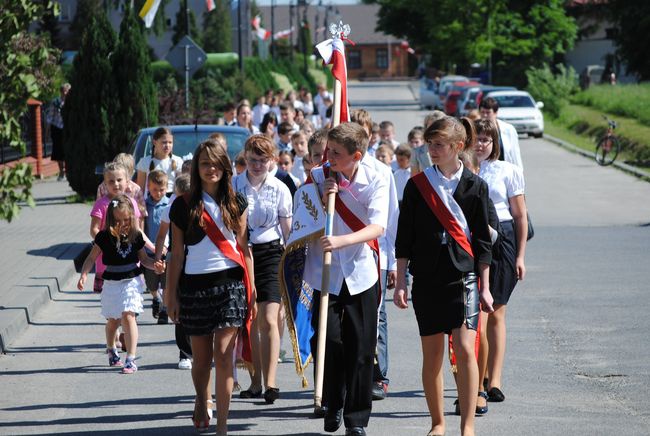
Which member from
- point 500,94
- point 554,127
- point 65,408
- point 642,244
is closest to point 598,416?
point 65,408

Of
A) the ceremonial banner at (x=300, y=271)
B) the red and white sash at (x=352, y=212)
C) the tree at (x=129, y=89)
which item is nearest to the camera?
the red and white sash at (x=352, y=212)

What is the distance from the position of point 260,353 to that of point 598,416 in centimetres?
223

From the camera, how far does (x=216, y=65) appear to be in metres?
49.3

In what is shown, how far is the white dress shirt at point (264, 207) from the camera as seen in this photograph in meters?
7.95

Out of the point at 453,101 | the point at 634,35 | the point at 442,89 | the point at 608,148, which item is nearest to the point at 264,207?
the point at 608,148

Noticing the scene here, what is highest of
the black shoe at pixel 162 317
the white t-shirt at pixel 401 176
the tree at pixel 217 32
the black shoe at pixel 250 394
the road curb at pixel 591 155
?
the tree at pixel 217 32

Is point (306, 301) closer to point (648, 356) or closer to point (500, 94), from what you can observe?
point (648, 356)

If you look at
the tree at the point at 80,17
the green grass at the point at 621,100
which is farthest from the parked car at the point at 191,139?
the tree at the point at 80,17

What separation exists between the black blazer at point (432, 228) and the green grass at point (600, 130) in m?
21.2

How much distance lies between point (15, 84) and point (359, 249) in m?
2.09

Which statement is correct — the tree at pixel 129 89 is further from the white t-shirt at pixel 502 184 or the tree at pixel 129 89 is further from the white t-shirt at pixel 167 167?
the white t-shirt at pixel 502 184

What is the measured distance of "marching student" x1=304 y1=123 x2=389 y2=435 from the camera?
6.77 metres

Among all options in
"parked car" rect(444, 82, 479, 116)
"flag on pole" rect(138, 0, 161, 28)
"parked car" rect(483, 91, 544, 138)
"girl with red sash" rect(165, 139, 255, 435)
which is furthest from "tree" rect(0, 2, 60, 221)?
"parked car" rect(444, 82, 479, 116)

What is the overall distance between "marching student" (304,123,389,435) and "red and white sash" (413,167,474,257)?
0.38m
